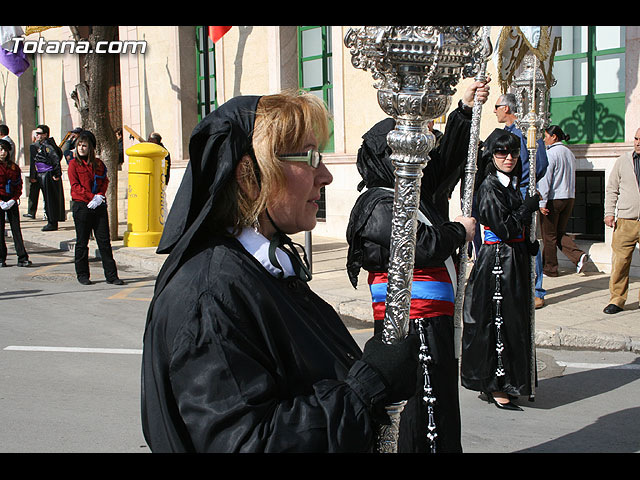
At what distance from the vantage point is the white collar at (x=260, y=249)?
1979 mm

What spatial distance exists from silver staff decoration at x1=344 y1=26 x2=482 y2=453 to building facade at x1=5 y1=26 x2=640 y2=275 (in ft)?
7.08

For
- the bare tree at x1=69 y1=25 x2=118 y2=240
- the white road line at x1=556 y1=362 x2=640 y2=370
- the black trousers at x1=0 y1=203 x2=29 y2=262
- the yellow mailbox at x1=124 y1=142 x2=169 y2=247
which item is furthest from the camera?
the bare tree at x1=69 y1=25 x2=118 y2=240

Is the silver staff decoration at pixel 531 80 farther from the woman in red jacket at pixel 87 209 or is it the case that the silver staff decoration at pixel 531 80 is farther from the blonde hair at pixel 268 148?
the woman in red jacket at pixel 87 209

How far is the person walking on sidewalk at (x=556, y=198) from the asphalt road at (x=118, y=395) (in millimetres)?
3394

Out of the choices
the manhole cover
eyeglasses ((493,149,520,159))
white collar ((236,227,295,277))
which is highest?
eyeglasses ((493,149,520,159))

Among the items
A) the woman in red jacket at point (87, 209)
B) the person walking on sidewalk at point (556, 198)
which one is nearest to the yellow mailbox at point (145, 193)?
the woman in red jacket at point (87, 209)

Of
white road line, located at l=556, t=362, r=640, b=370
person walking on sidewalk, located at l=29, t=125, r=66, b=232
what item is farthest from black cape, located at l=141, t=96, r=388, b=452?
person walking on sidewalk, located at l=29, t=125, r=66, b=232

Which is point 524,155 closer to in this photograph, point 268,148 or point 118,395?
point 118,395

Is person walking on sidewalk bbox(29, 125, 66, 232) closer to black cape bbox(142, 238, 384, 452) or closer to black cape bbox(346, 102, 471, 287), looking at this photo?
black cape bbox(346, 102, 471, 287)

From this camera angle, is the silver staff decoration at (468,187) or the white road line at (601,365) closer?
the silver staff decoration at (468,187)

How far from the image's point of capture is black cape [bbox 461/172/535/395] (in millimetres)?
5379

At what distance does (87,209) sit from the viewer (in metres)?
10.3
